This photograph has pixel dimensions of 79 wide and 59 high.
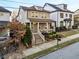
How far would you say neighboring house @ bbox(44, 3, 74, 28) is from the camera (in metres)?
56.2

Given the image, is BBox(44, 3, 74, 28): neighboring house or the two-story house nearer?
the two-story house

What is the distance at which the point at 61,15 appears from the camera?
57094 mm

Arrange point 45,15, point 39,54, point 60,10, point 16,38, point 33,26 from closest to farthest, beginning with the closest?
point 39,54, point 16,38, point 33,26, point 45,15, point 60,10

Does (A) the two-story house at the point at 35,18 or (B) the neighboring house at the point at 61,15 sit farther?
(B) the neighboring house at the point at 61,15

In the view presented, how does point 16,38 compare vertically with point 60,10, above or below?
below

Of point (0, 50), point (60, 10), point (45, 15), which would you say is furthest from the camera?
point (60, 10)

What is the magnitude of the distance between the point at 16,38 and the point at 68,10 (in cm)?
3590

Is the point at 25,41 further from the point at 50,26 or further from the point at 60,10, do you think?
the point at 60,10

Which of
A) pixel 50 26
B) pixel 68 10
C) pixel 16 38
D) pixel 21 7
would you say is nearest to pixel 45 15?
pixel 50 26

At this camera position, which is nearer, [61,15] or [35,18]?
[35,18]

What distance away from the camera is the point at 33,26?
47.1m

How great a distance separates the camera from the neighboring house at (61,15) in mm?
56250

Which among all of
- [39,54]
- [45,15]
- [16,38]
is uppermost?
[45,15]

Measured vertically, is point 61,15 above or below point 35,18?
above
